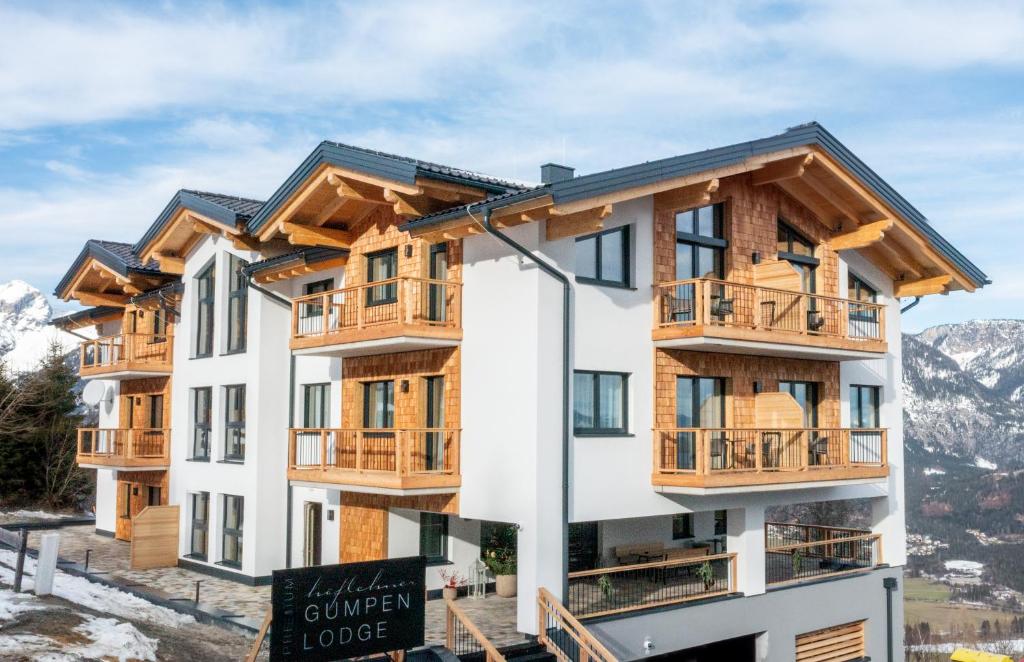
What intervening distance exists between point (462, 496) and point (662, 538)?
6.35m

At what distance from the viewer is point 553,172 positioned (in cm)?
1875

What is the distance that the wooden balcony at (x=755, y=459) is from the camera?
1833 cm

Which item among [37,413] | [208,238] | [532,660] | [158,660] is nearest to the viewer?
[158,660]

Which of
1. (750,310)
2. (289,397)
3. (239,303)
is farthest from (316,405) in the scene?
(750,310)

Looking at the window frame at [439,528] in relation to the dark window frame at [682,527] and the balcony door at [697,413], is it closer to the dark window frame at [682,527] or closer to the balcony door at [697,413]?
the balcony door at [697,413]

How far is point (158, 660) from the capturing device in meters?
14.2

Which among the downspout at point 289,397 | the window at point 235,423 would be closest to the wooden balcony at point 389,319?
the downspout at point 289,397

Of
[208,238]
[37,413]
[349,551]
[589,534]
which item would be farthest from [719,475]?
[37,413]

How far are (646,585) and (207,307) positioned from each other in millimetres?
13397

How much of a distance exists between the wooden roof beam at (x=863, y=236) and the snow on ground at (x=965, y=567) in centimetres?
14138

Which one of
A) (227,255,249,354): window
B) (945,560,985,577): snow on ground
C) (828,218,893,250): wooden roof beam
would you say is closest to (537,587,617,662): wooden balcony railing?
(828,218,893,250): wooden roof beam

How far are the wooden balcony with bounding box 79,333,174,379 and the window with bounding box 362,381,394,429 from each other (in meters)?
8.66

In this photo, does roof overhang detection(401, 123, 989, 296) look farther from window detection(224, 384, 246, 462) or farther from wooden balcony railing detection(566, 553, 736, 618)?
window detection(224, 384, 246, 462)

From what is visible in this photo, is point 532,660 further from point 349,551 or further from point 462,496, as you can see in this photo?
point 349,551
